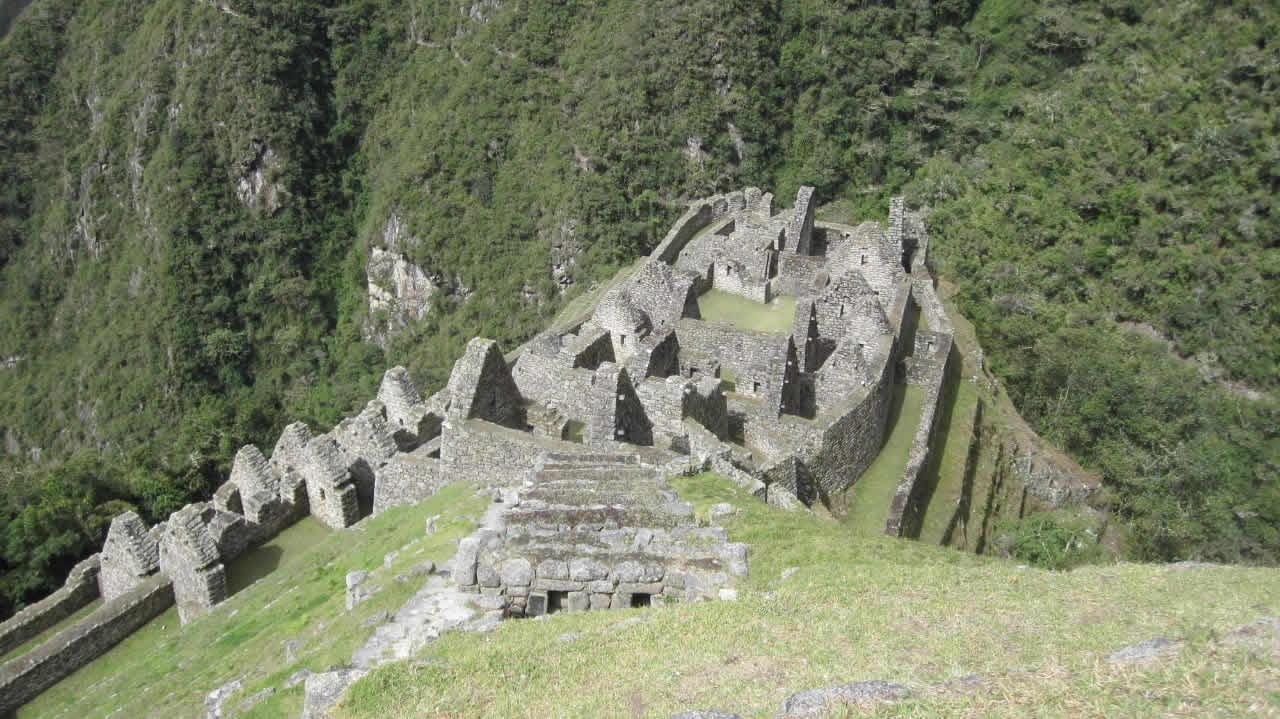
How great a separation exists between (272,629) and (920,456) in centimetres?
1420

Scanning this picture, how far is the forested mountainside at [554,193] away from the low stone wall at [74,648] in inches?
423

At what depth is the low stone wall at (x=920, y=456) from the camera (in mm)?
18328

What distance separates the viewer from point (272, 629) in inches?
495

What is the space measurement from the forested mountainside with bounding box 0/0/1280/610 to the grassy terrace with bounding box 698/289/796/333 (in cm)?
1071

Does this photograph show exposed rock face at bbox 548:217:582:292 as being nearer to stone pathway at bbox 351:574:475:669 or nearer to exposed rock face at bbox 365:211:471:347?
exposed rock face at bbox 365:211:471:347

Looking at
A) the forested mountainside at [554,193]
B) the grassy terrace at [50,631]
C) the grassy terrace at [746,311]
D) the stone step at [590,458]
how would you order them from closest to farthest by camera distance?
the stone step at [590,458]
the grassy terrace at [50,631]
the grassy terrace at [746,311]
the forested mountainside at [554,193]

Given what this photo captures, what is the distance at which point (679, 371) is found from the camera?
70.7ft

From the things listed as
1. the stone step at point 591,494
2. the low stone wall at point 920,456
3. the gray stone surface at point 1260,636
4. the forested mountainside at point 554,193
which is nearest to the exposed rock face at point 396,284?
the forested mountainside at point 554,193

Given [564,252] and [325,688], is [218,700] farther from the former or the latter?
[564,252]

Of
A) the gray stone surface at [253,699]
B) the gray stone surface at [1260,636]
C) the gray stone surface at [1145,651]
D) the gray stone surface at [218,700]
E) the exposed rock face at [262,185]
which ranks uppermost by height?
the exposed rock face at [262,185]

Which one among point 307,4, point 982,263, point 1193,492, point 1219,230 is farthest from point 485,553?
point 307,4

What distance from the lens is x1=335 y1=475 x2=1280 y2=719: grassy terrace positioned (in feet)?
21.0

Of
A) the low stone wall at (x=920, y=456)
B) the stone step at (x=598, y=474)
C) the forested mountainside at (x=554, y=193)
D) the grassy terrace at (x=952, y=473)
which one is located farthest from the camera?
the forested mountainside at (x=554, y=193)

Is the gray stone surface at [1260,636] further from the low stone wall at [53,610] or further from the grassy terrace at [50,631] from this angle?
the low stone wall at [53,610]
